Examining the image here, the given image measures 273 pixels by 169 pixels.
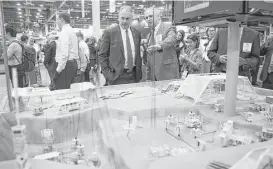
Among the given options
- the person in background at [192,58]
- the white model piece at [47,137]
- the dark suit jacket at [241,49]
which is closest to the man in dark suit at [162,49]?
the dark suit jacket at [241,49]

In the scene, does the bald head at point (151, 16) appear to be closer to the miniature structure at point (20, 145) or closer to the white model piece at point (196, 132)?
the white model piece at point (196, 132)

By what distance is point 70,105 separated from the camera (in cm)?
132

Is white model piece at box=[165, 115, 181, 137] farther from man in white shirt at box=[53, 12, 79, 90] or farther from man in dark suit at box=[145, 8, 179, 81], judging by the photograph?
man in white shirt at box=[53, 12, 79, 90]

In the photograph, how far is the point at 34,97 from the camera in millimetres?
1447

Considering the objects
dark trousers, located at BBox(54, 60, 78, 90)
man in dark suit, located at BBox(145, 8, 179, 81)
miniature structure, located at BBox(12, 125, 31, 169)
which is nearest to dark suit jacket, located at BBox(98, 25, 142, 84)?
man in dark suit, located at BBox(145, 8, 179, 81)

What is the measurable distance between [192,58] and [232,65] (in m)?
1.56

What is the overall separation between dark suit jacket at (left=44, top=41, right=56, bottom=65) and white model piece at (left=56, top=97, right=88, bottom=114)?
138 cm

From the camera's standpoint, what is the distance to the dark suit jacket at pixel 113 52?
6.10 ft

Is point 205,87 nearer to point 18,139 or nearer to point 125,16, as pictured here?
point 125,16

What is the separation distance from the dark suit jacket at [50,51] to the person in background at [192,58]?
143 centimetres

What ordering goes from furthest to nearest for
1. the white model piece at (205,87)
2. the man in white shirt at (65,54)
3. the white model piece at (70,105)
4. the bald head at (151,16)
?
the man in white shirt at (65,54), the bald head at (151,16), the white model piece at (205,87), the white model piece at (70,105)

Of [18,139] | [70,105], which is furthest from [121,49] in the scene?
[18,139]

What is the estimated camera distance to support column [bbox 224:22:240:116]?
1.23 m

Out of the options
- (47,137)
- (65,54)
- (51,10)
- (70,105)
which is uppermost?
(51,10)
